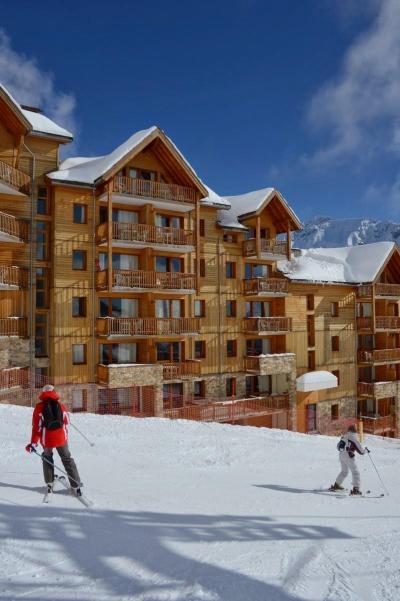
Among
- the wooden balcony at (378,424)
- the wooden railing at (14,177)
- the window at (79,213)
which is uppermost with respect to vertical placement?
the wooden railing at (14,177)

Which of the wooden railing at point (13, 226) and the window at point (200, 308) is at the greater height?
the wooden railing at point (13, 226)


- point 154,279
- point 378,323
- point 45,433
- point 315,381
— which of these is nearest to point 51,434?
point 45,433

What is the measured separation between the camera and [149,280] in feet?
78.1

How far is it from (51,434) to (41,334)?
52.4 feet

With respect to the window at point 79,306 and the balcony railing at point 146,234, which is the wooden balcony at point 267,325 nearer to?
the balcony railing at point 146,234

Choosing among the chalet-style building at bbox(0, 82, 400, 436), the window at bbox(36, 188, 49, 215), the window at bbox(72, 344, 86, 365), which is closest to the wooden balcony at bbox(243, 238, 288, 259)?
the chalet-style building at bbox(0, 82, 400, 436)

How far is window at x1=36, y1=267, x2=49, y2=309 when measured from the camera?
73.5ft

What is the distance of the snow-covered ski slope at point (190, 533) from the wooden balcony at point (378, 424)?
21.1 m

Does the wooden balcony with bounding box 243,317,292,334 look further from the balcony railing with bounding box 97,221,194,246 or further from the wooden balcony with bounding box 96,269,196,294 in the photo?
the balcony railing with bounding box 97,221,194,246

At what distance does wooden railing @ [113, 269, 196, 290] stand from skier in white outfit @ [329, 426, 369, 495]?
15.4 m

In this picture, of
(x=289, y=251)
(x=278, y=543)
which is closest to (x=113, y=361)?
(x=289, y=251)

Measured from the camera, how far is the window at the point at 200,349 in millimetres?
26739

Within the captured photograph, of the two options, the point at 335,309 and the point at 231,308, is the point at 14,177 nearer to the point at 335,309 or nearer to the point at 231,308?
the point at 231,308

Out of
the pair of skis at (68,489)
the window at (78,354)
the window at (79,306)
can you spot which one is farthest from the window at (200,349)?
the pair of skis at (68,489)
